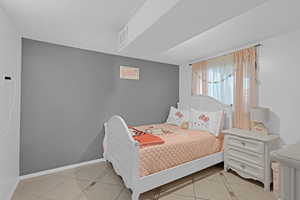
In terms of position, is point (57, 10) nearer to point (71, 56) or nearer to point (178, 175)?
point (71, 56)

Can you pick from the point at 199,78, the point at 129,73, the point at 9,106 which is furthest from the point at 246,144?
the point at 9,106

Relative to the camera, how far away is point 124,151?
1861 millimetres

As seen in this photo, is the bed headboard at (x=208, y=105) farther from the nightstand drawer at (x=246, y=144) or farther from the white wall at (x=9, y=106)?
the white wall at (x=9, y=106)

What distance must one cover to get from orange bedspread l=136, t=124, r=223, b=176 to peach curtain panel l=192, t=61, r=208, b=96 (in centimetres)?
117

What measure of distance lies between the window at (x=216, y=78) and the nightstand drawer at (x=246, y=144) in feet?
2.74

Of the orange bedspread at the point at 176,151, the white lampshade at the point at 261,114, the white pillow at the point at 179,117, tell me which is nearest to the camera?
the orange bedspread at the point at 176,151

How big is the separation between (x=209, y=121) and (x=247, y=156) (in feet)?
2.64

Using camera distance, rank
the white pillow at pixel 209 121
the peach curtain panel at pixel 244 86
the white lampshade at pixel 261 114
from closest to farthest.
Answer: the white lampshade at pixel 261 114, the peach curtain panel at pixel 244 86, the white pillow at pixel 209 121

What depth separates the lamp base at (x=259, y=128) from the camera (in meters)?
2.27

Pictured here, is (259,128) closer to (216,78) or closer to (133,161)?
(216,78)

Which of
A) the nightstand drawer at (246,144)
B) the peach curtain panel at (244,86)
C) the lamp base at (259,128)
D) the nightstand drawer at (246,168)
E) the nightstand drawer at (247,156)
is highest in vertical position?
the peach curtain panel at (244,86)

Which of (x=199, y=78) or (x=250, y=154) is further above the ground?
(x=199, y=78)

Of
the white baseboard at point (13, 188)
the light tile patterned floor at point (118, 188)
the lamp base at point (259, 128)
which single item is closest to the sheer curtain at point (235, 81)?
the lamp base at point (259, 128)

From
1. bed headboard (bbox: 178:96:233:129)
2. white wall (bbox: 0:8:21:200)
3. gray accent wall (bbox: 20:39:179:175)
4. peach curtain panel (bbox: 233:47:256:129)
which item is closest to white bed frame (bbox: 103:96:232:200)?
bed headboard (bbox: 178:96:233:129)
